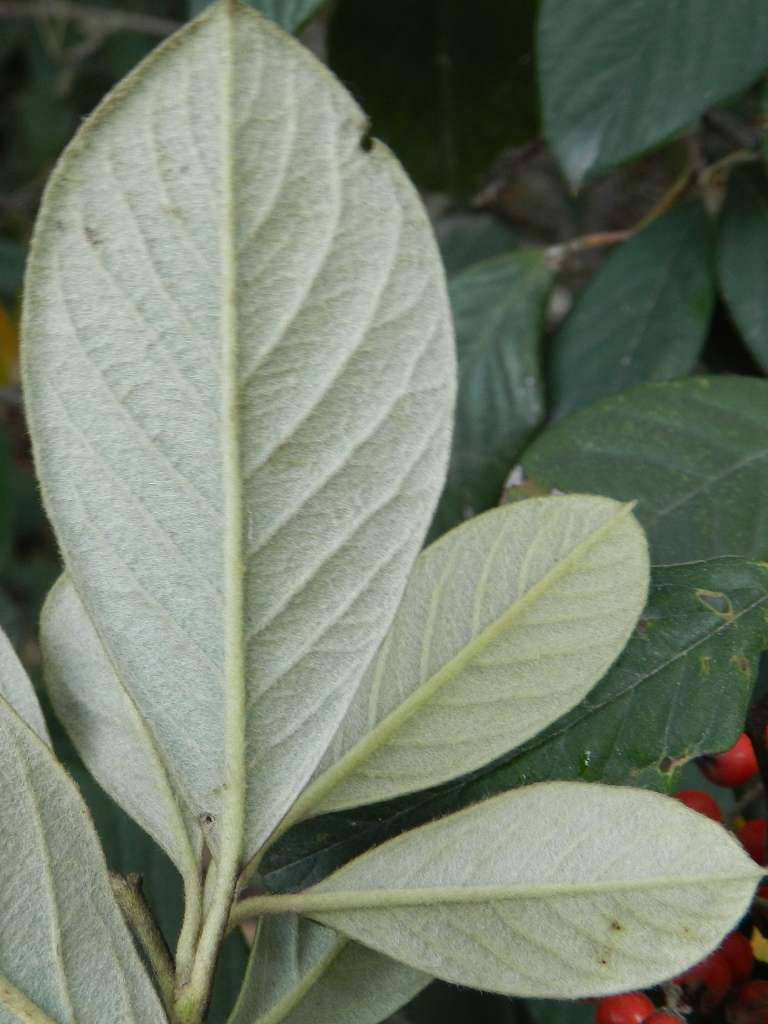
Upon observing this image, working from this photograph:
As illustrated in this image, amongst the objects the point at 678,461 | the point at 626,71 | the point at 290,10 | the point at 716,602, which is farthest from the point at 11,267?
the point at 716,602

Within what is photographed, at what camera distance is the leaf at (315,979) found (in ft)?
1.33

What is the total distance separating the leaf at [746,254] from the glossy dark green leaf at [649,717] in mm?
372

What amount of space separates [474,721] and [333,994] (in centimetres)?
13

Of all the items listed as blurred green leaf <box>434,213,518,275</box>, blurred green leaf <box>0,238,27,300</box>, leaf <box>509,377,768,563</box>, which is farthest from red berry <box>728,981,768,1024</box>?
blurred green leaf <box>0,238,27,300</box>

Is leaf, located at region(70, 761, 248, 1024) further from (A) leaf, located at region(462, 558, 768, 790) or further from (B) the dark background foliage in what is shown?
(A) leaf, located at region(462, 558, 768, 790)

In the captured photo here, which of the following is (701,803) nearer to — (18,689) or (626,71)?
(18,689)

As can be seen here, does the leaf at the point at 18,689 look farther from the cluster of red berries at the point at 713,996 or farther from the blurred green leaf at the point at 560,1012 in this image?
the blurred green leaf at the point at 560,1012

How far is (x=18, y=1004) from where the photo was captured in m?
0.32

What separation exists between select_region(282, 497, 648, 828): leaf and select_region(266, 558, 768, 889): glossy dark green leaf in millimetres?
60

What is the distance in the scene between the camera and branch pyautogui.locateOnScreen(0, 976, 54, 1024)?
32cm

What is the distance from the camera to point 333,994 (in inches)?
16.1

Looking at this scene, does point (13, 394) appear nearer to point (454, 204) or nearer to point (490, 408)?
point (454, 204)

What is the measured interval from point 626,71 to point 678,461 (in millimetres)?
354

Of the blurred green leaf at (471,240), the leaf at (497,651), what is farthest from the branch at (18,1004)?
the blurred green leaf at (471,240)
